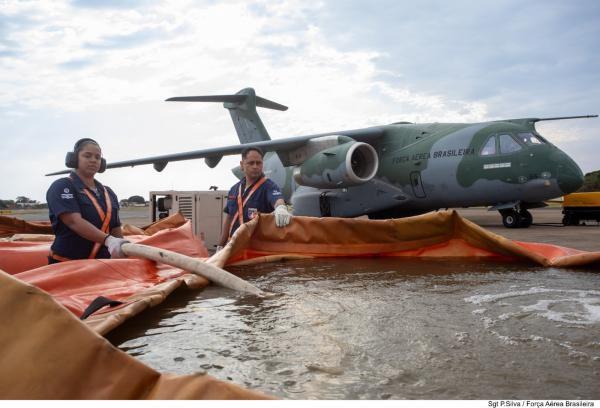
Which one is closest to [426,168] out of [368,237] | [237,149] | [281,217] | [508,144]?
[508,144]

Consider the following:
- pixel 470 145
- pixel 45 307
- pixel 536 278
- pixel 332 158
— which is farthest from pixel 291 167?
pixel 45 307

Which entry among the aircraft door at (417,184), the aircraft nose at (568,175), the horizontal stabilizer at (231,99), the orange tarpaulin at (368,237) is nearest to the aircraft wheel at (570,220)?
the aircraft nose at (568,175)

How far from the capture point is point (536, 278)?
3.33m

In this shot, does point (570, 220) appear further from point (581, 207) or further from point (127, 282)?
point (127, 282)

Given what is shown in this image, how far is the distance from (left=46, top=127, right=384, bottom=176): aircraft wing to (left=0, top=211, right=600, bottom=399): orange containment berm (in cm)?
547

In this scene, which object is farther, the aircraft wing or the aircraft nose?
the aircraft wing

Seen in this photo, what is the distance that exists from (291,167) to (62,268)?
9942mm

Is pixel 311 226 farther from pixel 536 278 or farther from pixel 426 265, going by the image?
pixel 536 278

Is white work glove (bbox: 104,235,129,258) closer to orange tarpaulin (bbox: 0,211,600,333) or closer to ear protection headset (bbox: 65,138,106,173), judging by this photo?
orange tarpaulin (bbox: 0,211,600,333)

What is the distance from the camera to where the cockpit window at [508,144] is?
9.67 metres

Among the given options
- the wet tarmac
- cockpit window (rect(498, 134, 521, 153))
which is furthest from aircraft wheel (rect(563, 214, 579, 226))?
the wet tarmac

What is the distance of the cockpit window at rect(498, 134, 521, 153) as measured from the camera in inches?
Result: 381

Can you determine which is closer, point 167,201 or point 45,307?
point 45,307

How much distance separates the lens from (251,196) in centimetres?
468
